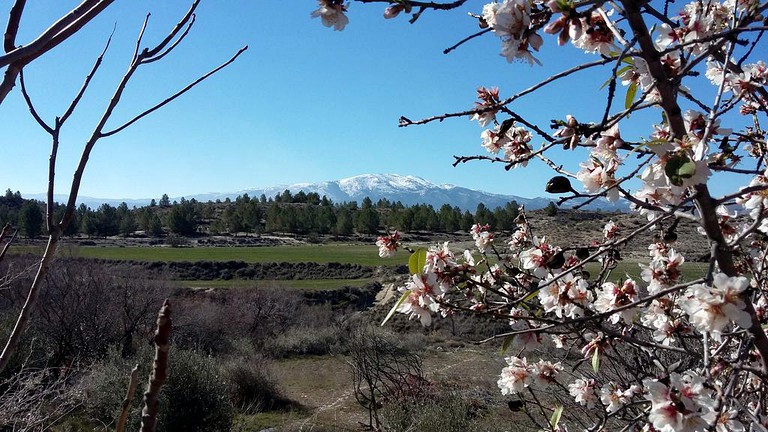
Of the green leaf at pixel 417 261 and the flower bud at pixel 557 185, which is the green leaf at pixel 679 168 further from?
the green leaf at pixel 417 261

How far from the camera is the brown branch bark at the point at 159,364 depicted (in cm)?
41

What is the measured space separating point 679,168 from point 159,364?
40.6 inches

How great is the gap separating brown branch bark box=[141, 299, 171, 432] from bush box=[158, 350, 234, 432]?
8.35 m

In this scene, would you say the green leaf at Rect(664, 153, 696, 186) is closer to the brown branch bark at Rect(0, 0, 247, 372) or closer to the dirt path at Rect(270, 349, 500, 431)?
the brown branch bark at Rect(0, 0, 247, 372)

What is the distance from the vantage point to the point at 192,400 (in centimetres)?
812

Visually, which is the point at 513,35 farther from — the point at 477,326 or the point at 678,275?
the point at 477,326

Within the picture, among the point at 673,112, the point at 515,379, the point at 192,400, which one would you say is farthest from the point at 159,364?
the point at 192,400

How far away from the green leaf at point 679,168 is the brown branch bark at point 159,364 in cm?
100

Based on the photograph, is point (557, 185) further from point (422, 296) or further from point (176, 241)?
point (176, 241)

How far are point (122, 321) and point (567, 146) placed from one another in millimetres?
13728

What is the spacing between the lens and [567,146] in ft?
4.54


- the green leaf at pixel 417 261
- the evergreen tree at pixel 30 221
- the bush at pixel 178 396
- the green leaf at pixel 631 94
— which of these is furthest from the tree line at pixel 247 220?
the green leaf at pixel 631 94

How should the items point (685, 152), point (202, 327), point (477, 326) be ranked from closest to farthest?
point (685, 152)
point (202, 327)
point (477, 326)

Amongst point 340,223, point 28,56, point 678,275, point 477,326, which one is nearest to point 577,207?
point 678,275
